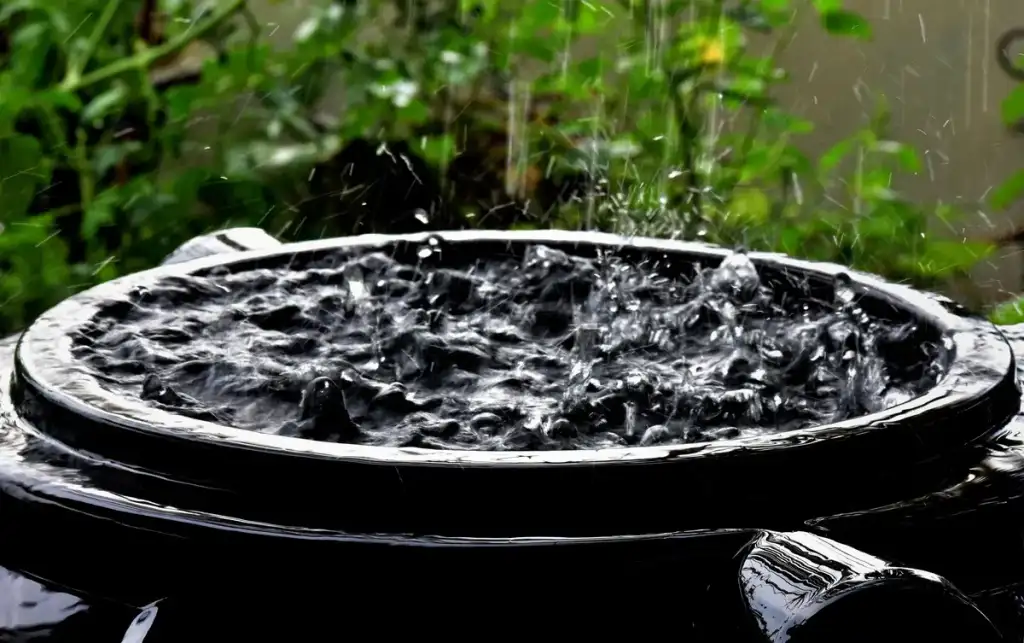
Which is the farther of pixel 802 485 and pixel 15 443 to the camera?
pixel 15 443

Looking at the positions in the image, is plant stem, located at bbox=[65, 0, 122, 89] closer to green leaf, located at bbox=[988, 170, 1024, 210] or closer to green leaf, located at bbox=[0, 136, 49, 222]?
green leaf, located at bbox=[0, 136, 49, 222]

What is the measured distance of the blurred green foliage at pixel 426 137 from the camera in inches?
129

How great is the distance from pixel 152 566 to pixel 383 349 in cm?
61

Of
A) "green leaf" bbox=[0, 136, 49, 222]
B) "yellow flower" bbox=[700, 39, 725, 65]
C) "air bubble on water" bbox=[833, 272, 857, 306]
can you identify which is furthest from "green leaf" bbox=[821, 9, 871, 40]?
"green leaf" bbox=[0, 136, 49, 222]

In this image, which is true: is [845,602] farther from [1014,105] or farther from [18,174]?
[18,174]

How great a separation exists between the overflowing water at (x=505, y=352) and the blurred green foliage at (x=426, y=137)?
1301mm

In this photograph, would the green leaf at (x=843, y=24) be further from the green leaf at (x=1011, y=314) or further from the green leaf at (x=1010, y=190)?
the green leaf at (x=1011, y=314)

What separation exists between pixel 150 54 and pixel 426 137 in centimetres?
94

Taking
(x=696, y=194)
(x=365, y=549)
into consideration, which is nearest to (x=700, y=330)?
(x=365, y=549)

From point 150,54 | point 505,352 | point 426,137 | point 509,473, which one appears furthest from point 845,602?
point 426,137

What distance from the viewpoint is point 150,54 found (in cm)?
332

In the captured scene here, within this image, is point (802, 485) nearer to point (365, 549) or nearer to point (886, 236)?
point (365, 549)

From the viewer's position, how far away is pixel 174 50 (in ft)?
11.3

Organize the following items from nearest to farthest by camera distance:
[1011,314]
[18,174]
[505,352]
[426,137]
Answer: [505,352] < [1011,314] < [18,174] < [426,137]
